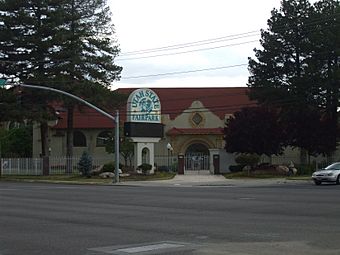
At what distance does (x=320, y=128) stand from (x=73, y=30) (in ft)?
84.9

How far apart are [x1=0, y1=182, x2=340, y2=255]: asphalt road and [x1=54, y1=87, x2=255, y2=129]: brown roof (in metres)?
54.0

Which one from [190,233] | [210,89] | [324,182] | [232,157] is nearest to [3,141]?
[210,89]

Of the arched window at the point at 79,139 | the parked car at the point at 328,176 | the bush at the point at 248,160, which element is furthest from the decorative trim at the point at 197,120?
the parked car at the point at 328,176

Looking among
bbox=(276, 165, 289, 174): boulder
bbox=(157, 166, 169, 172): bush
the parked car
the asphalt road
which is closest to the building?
bbox=(157, 166, 169, 172): bush

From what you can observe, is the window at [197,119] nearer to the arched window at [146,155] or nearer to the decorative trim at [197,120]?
the decorative trim at [197,120]

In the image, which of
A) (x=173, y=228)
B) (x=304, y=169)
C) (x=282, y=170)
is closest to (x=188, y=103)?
(x=304, y=169)

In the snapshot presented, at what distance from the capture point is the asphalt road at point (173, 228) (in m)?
11.8

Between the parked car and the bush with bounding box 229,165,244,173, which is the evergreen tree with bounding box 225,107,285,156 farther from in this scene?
the parked car

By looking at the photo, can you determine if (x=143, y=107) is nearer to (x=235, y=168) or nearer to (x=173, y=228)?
(x=235, y=168)

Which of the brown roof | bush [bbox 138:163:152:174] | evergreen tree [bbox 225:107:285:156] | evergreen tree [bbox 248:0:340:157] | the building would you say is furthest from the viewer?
the brown roof

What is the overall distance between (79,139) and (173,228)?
64871mm

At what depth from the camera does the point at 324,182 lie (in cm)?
4072

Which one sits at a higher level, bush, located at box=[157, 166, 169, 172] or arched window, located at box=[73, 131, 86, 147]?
arched window, located at box=[73, 131, 86, 147]

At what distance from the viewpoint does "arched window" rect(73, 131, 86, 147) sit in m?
78.8
